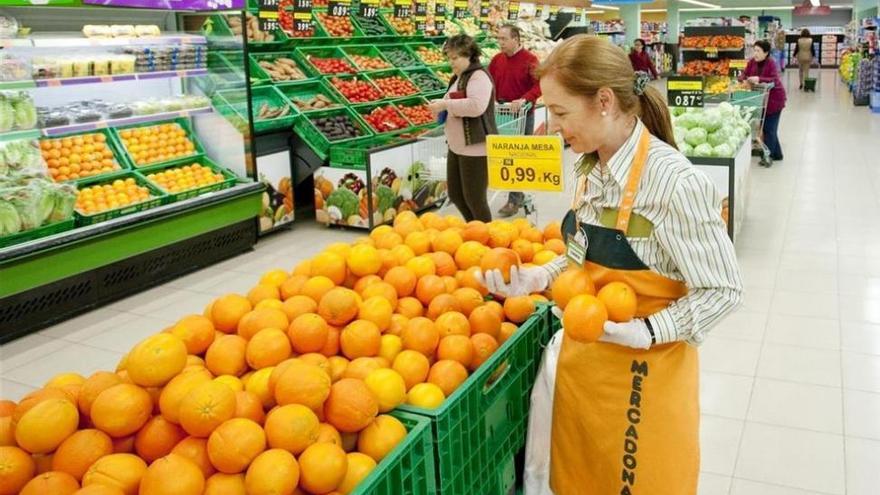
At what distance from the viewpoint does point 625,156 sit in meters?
1.77

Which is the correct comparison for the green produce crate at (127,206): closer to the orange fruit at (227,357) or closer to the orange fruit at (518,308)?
the orange fruit at (227,357)

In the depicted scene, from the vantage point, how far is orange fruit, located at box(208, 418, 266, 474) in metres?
1.51

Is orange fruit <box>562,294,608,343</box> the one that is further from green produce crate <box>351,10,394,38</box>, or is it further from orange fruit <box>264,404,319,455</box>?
green produce crate <box>351,10,394,38</box>

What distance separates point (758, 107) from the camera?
30.9 feet

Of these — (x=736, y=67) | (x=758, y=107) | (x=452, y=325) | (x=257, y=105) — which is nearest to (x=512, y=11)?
(x=736, y=67)

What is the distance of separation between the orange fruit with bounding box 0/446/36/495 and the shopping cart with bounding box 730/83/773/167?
8.83 m

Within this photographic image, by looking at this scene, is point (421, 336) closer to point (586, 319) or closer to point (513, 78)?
point (586, 319)

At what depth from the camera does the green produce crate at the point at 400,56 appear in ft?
30.3

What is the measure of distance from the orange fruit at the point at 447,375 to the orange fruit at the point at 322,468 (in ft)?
1.44

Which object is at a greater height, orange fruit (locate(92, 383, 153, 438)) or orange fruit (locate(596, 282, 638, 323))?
orange fruit (locate(596, 282, 638, 323))

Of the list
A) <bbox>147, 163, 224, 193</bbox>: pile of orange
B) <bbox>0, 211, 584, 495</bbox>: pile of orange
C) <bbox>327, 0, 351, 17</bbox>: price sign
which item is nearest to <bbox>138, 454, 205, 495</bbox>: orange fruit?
<bbox>0, 211, 584, 495</bbox>: pile of orange

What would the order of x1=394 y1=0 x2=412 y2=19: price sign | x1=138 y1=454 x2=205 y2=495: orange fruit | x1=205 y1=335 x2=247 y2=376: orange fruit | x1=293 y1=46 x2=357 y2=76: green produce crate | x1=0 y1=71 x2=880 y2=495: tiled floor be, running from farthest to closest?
x1=394 y1=0 x2=412 y2=19: price sign, x1=293 y1=46 x2=357 y2=76: green produce crate, x1=0 y1=71 x2=880 y2=495: tiled floor, x1=205 y1=335 x2=247 y2=376: orange fruit, x1=138 y1=454 x2=205 y2=495: orange fruit

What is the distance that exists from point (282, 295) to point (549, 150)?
1.71m

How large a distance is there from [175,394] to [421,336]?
2.24ft
